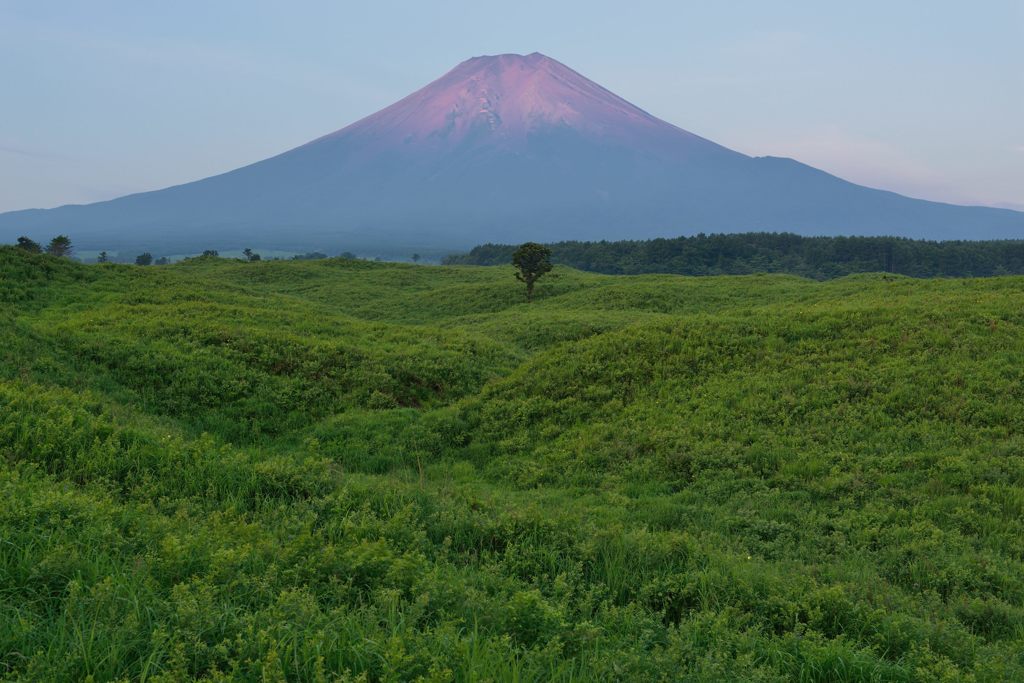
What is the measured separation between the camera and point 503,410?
12.6 metres

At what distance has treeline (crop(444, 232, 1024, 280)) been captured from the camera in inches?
3334

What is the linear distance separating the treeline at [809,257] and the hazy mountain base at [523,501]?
253 feet

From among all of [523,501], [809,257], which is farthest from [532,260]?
[809,257]

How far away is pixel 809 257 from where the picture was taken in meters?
94.8

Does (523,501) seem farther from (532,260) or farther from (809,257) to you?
(809,257)

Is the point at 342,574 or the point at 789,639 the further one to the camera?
the point at 342,574

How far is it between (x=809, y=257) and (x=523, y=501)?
100 metres

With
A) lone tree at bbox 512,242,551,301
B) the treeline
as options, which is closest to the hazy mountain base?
lone tree at bbox 512,242,551,301

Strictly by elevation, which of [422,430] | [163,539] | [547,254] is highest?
[547,254]

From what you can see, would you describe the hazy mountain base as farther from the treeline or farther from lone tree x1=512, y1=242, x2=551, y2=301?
the treeline

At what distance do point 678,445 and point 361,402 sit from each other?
7.11m

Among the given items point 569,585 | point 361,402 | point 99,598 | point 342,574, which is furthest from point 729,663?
point 361,402

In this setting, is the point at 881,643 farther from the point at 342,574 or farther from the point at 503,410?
the point at 503,410

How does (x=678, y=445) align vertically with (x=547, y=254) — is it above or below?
below
